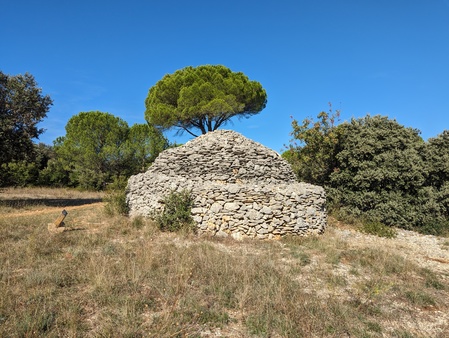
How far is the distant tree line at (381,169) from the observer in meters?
12.7

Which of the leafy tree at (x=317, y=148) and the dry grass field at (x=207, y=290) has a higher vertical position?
the leafy tree at (x=317, y=148)

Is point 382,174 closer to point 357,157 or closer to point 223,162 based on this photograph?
point 357,157

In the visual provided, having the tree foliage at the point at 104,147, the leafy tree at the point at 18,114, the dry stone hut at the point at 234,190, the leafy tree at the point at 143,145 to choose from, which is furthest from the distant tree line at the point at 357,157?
the tree foliage at the point at 104,147

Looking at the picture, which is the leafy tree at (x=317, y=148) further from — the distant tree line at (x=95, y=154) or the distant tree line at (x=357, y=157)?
the distant tree line at (x=95, y=154)

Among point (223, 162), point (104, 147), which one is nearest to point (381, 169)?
point (223, 162)

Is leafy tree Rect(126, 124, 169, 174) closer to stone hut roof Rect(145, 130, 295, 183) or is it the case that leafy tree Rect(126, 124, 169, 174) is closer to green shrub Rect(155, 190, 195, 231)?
stone hut roof Rect(145, 130, 295, 183)

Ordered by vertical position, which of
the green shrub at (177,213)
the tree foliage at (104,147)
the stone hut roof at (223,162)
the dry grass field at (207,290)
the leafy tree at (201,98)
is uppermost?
the leafy tree at (201,98)

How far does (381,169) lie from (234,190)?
812 cm

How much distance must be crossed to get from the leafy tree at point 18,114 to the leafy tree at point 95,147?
340 inches

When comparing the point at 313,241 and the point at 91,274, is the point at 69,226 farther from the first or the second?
the point at 313,241

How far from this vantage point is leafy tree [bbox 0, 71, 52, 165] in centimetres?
1406

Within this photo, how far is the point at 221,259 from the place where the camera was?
616 centimetres

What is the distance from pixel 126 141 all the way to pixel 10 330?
74.0 feet

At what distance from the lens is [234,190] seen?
9.34m
